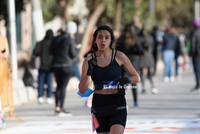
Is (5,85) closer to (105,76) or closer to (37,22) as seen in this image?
(105,76)

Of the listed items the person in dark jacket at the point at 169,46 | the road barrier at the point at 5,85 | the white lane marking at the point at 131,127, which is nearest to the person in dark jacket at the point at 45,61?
the road barrier at the point at 5,85

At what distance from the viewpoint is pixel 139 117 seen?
984cm

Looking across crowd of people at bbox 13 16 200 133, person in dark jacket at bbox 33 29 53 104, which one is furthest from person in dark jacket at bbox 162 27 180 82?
person in dark jacket at bbox 33 29 53 104

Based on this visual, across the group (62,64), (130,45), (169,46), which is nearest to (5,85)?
(62,64)

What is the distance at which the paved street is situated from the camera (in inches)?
333

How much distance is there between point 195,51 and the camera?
1370 centimetres

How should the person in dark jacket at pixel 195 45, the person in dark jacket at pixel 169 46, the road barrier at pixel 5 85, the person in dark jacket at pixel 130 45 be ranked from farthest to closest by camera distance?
the person in dark jacket at pixel 169 46
the person in dark jacket at pixel 195 45
the person in dark jacket at pixel 130 45
the road barrier at pixel 5 85

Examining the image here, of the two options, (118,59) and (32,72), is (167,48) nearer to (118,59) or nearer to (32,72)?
(32,72)

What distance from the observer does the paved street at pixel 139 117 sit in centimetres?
847

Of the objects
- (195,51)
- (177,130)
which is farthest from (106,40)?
(195,51)

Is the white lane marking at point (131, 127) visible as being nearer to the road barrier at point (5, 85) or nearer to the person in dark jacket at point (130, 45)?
the road barrier at point (5, 85)

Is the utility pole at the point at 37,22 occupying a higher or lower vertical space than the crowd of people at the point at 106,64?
higher

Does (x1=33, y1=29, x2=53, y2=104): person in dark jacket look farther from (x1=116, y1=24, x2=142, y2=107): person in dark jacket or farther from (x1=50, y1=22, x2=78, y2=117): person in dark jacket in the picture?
(x1=116, y1=24, x2=142, y2=107): person in dark jacket

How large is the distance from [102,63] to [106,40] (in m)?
0.25
